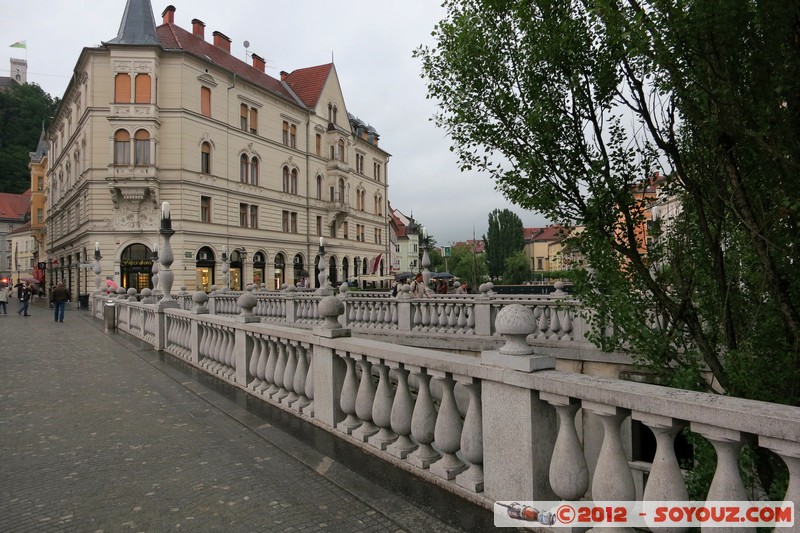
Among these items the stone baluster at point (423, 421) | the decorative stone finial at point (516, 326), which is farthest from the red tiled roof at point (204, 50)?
the decorative stone finial at point (516, 326)

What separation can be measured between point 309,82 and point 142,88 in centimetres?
2071

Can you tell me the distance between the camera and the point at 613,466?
94.3 inches

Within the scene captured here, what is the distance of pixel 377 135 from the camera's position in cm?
6109

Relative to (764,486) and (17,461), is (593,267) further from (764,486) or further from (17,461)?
(17,461)

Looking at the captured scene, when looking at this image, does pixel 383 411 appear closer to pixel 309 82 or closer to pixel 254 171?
pixel 254 171

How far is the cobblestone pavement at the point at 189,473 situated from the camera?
3.05 m

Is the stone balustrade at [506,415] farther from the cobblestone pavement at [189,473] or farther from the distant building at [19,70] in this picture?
the distant building at [19,70]

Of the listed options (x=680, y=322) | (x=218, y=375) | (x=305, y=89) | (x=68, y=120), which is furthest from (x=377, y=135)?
(x=680, y=322)

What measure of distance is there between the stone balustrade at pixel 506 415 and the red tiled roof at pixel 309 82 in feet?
152

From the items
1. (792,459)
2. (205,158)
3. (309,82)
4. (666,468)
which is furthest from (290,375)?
(309,82)

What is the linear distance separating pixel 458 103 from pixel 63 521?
3828 millimetres

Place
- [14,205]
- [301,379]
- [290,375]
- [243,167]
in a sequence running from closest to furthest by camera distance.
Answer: [301,379], [290,375], [243,167], [14,205]

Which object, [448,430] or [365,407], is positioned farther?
[365,407]

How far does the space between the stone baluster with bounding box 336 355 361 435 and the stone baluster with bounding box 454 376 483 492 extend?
1.47 metres
